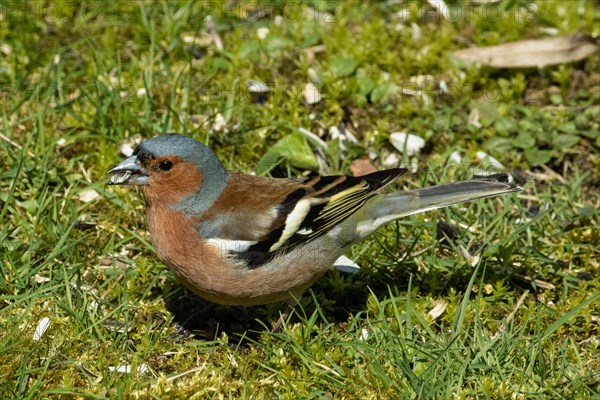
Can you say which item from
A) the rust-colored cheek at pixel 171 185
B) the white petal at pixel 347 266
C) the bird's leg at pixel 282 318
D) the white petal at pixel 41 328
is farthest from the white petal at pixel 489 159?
the white petal at pixel 41 328

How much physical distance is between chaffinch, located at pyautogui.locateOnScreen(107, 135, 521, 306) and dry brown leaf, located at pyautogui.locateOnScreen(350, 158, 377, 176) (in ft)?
4.29

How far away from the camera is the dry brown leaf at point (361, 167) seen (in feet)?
20.1

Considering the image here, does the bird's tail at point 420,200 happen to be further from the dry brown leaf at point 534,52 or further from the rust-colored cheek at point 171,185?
the dry brown leaf at point 534,52

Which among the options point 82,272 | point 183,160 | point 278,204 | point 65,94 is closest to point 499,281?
point 278,204

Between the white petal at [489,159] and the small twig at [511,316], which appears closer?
the small twig at [511,316]

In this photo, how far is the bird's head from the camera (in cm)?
457

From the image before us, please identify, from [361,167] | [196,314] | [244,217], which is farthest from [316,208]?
[361,167]

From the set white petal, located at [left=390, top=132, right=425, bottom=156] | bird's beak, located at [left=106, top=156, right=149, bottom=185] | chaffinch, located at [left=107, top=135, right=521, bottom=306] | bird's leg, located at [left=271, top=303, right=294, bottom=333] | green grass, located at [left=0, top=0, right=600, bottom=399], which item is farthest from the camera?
white petal, located at [left=390, top=132, right=425, bottom=156]

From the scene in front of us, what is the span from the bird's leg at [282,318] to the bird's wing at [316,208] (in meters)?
0.37

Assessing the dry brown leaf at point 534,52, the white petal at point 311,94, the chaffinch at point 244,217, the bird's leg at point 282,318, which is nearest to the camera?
the chaffinch at point 244,217

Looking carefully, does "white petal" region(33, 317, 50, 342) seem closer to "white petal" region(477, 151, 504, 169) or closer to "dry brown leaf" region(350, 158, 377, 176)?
"dry brown leaf" region(350, 158, 377, 176)

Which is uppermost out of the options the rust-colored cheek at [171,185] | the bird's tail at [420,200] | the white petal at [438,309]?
the rust-colored cheek at [171,185]

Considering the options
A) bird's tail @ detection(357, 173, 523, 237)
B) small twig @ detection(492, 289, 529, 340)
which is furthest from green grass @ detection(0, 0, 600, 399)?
bird's tail @ detection(357, 173, 523, 237)

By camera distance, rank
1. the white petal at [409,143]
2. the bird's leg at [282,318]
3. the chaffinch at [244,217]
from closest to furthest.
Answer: the chaffinch at [244,217] → the bird's leg at [282,318] → the white petal at [409,143]
